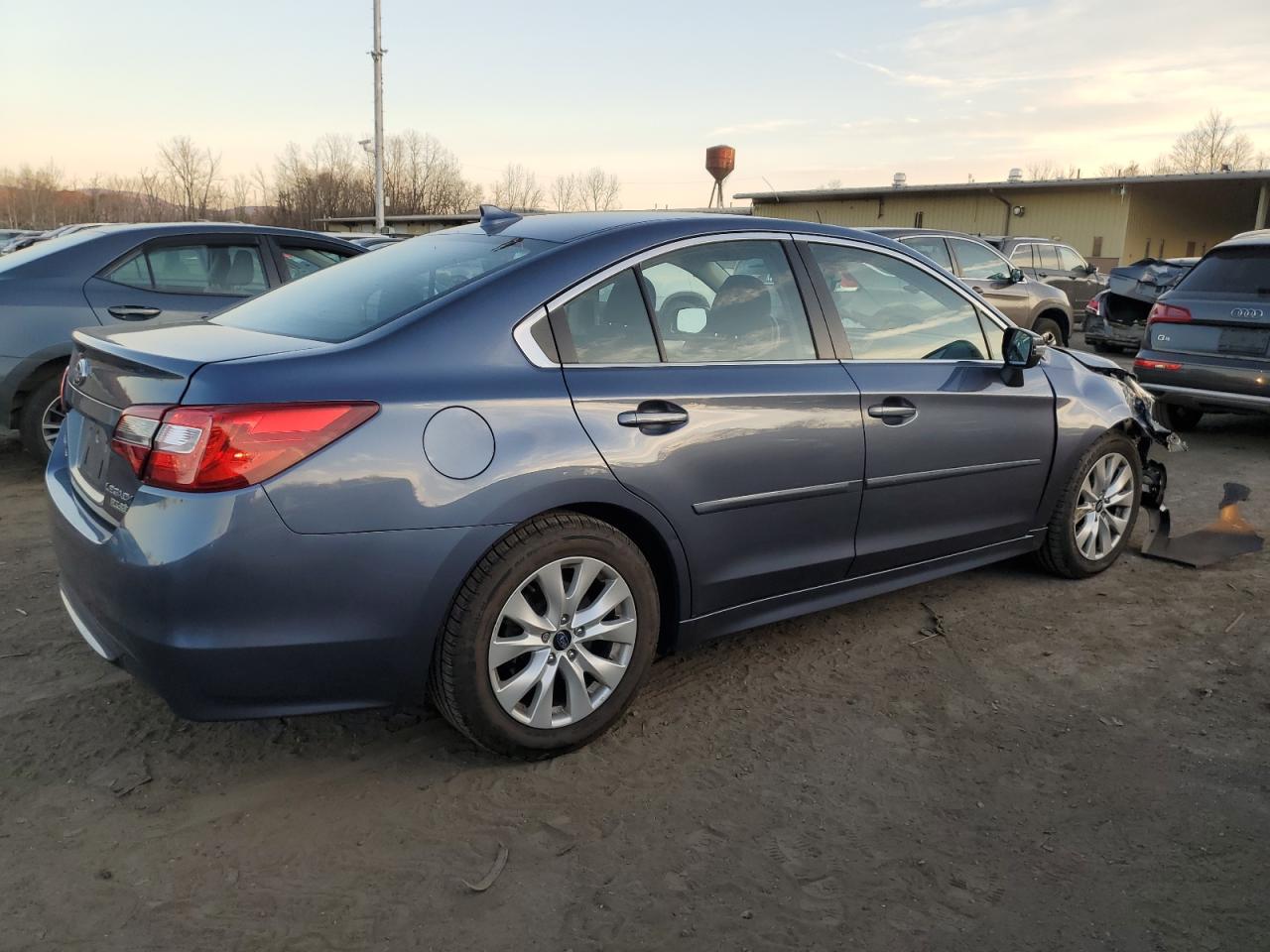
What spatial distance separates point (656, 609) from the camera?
10.2 feet

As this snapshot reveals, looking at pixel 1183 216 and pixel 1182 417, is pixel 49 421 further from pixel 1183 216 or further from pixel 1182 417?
pixel 1183 216

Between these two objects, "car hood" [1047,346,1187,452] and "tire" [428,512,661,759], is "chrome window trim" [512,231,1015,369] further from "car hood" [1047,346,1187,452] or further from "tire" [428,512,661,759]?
"car hood" [1047,346,1187,452]

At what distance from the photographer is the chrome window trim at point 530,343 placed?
2.85 meters

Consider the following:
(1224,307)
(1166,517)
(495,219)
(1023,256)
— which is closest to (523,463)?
(495,219)

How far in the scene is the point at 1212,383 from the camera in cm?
743

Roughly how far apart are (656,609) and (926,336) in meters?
1.72

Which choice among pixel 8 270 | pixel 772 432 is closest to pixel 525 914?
pixel 772 432

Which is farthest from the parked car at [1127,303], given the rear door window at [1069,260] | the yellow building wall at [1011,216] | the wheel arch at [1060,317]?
the yellow building wall at [1011,216]

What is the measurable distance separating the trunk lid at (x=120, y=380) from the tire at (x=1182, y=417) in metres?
8.18

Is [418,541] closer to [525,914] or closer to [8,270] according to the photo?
[525,914]

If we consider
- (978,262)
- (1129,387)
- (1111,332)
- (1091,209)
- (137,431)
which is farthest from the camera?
(1091,209)

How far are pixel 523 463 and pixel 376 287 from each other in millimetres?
925

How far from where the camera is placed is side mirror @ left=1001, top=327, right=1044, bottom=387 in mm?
4078

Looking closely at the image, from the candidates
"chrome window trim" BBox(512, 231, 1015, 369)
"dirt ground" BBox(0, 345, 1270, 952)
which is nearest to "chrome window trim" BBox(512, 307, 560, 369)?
"chrome window trim" BBox(512, 231, 1015, 369)
